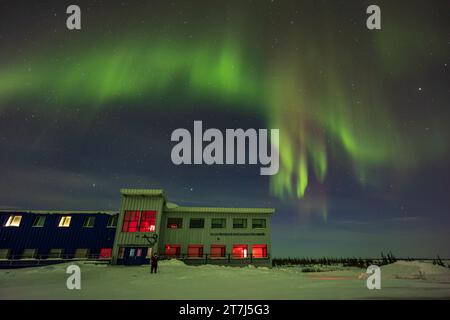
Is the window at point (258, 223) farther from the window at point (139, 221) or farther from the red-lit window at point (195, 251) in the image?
the window at point (139, 221)

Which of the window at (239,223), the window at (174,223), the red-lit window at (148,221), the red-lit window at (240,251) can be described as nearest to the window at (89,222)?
the red-lit window at (148,221)

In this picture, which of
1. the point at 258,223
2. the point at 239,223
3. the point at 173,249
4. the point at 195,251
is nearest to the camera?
the point at 173,249

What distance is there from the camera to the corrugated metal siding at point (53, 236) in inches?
1300

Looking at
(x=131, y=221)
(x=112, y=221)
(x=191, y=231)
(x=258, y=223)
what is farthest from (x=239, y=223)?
(x=112, y=221)

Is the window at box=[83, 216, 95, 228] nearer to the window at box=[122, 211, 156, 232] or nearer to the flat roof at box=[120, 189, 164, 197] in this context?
the window at box=[122, 211, 156, 232]

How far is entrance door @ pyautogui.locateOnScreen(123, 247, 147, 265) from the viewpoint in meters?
29.2

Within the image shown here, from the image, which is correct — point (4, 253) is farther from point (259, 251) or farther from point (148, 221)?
point (259, 251)

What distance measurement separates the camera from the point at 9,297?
11.0 meters

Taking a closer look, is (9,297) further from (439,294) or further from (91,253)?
(91,253)

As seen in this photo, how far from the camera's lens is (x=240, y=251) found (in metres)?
33.7

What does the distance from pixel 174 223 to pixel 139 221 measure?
16.0ft
